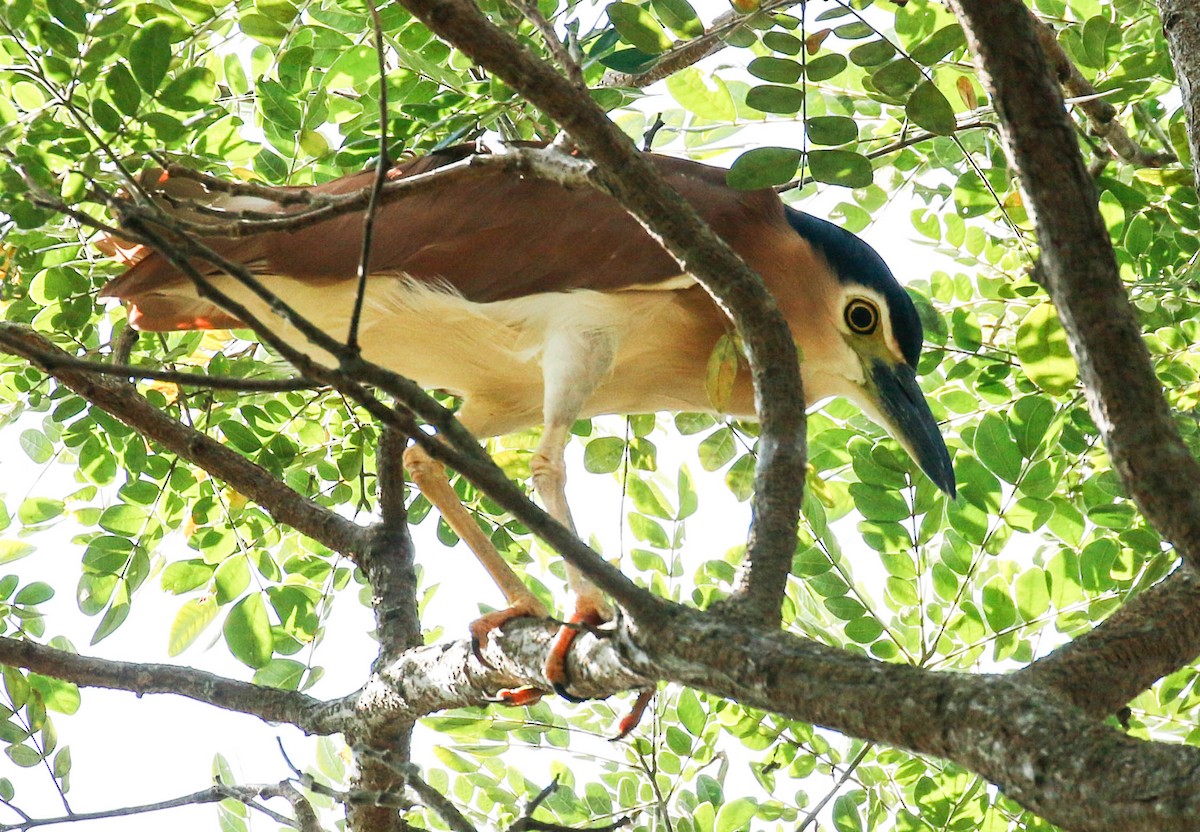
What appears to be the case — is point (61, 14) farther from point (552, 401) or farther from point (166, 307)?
point (552, 401)

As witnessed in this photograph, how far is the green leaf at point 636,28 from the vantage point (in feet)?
8.07

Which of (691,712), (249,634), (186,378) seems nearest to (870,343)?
(691,712)

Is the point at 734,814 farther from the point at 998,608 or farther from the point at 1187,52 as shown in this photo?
the point at 1187,52

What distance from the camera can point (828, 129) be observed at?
8.25ft

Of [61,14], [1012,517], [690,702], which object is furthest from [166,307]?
[1012,517]

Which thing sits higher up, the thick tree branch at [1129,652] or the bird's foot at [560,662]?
the bird's foot at [560,662]

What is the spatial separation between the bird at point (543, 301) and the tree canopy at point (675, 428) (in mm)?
152

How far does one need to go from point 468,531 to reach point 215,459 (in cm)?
68

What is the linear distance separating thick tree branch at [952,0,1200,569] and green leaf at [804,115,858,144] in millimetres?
1105

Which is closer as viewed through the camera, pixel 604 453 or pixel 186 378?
pixel 186 378

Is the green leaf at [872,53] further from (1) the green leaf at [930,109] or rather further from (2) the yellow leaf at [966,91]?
(2) the yellow leaf at [966,91]

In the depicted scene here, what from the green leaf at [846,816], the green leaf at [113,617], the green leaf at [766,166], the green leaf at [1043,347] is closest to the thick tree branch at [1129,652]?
the green leaf at [1043,347]

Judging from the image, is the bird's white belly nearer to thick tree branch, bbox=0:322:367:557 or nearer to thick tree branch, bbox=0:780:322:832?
thick tree branch, bbox=0:322:367:557

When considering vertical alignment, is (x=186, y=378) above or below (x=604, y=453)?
below
